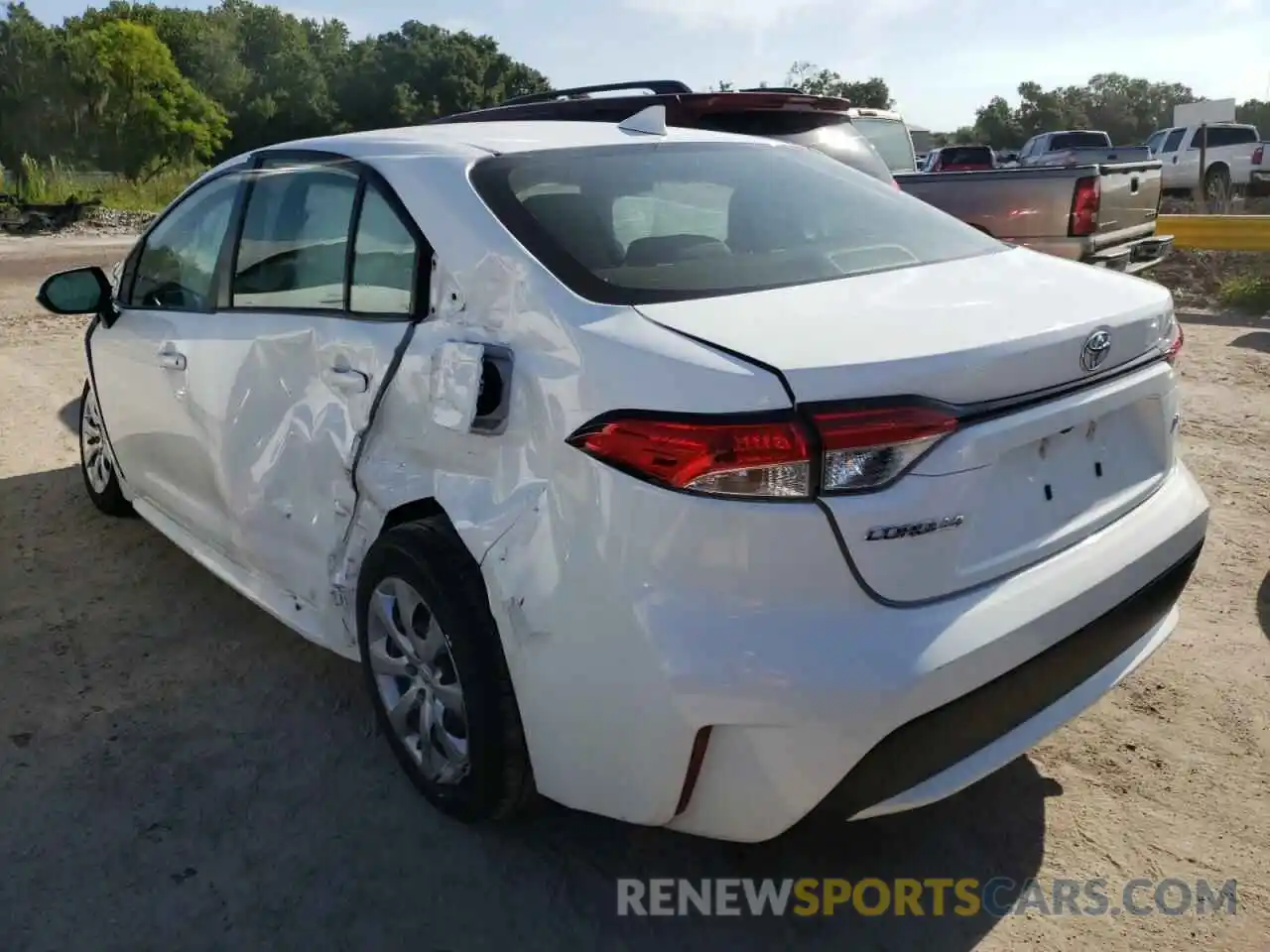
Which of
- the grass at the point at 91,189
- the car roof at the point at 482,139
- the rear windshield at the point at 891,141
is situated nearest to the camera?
the car roof at the point at 482,139

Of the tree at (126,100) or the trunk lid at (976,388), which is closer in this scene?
the trunk lid at (976,388)

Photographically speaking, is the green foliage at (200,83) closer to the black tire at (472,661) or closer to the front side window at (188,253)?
the front side window at (188,253)

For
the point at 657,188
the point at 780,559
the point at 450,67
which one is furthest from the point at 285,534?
the point at 450,67

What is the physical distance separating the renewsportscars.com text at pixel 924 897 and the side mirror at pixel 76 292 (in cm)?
315

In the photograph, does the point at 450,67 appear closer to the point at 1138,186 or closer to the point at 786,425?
the point at 1138,186

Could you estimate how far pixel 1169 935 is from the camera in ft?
7.77

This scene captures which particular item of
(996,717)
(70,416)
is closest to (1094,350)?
(996,717)

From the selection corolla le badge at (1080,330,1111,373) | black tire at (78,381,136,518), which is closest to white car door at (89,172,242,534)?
black tire at (78,381,136,518)

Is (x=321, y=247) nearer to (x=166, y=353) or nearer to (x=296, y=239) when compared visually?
(x=296, y=239)

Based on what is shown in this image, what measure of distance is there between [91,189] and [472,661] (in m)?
25.9

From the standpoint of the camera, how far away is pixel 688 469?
A: 6.62 ft

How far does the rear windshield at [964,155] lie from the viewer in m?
23.3

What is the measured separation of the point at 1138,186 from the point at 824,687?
26.7 ft

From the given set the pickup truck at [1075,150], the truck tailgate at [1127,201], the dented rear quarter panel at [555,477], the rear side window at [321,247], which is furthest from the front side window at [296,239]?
the pickup truck at [1075,150]
